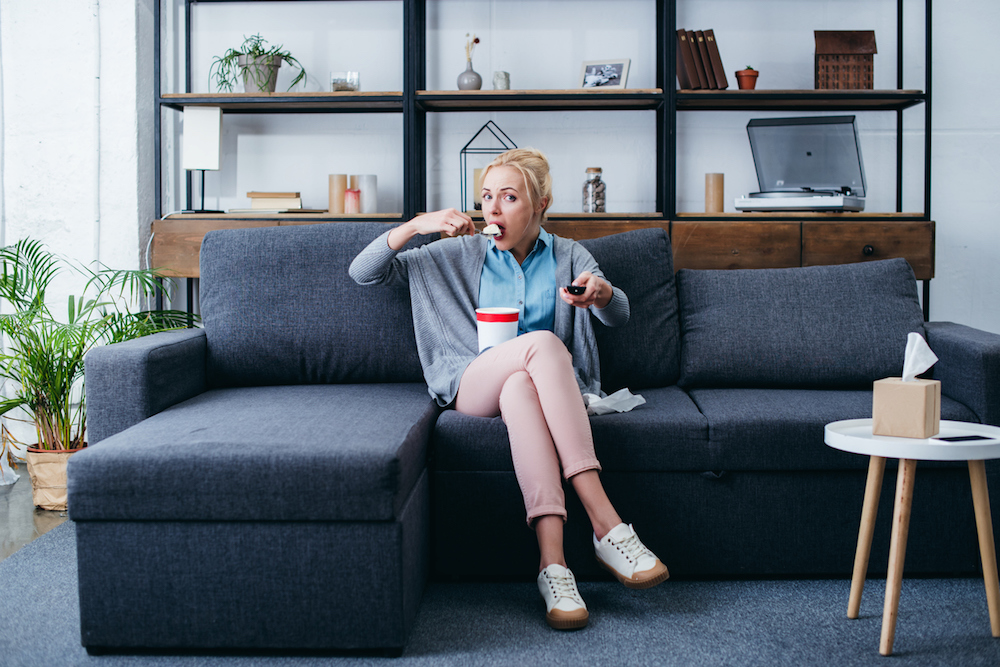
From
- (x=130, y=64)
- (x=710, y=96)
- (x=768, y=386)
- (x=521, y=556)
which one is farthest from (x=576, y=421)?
(x=130, y=64)

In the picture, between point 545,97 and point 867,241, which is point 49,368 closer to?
point 545,97

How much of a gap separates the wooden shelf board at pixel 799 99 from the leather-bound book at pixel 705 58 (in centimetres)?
4

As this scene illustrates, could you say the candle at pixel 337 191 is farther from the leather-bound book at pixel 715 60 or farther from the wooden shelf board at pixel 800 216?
the leather-bound book at pixel 715 60

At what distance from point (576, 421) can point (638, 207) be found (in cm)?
160

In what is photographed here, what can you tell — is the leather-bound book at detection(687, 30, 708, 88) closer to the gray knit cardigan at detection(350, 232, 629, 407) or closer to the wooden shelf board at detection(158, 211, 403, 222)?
the gray knit cardigan at detection(350, 232, 629, 407)

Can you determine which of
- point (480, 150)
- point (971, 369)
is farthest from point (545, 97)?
point (971, 369)

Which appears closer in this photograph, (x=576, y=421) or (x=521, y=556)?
(x=576, y=421)

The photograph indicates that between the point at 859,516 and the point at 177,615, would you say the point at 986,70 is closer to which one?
the point at 859,516

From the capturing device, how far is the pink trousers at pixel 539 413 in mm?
1625

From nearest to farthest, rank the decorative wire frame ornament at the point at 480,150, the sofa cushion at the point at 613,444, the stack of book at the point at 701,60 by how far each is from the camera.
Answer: the sofa cushion at the point at 613,444
the stack of book at the point at 701,60
the decorative wire frame ornament at the point at 480,150

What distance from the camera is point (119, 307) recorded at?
2891mm

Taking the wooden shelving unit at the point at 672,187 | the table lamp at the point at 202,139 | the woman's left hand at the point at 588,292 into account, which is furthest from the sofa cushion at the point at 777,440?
the table lamp at the point at 202,139

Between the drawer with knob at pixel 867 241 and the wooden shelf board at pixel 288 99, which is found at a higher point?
the wooden shelf board at pixel 288 99

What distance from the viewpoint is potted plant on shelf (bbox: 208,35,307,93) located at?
283cm
